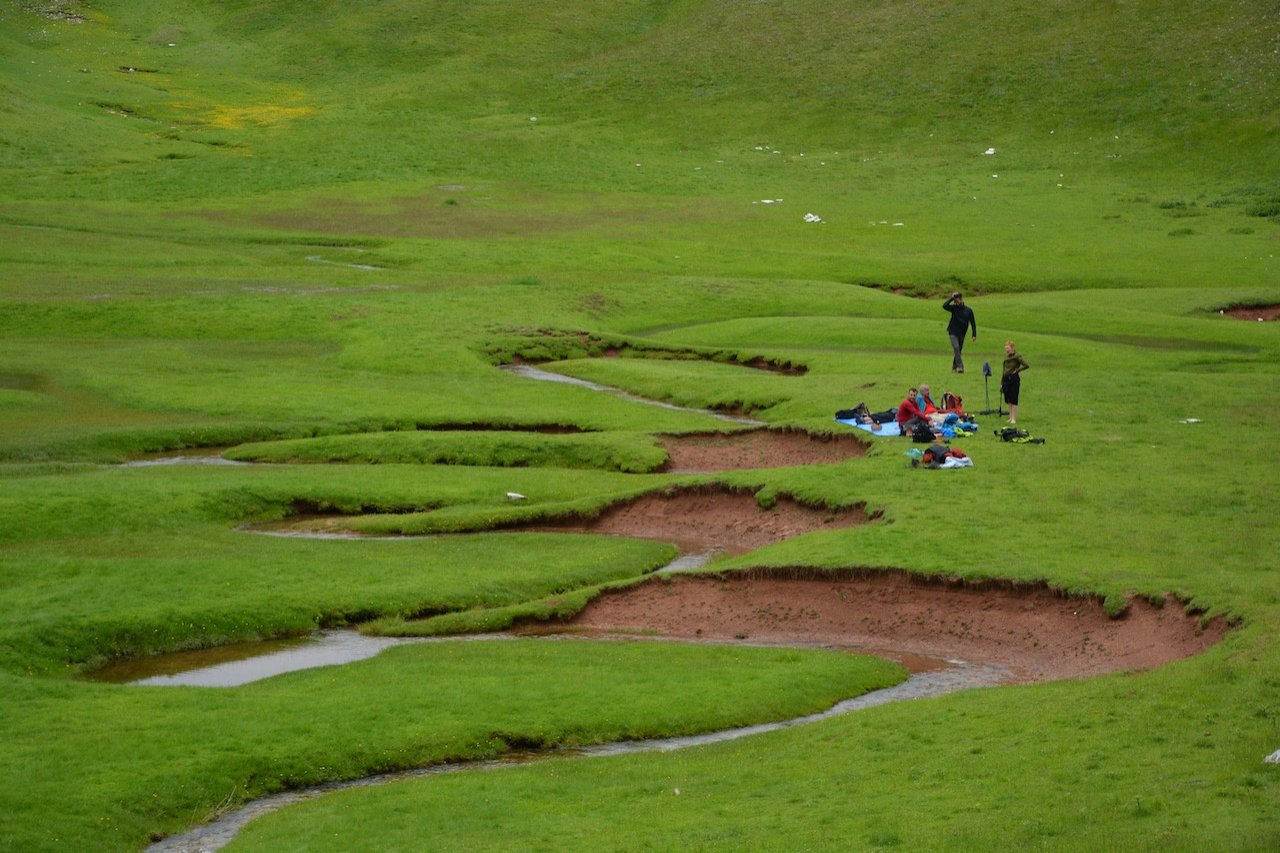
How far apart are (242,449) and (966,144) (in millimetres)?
89731

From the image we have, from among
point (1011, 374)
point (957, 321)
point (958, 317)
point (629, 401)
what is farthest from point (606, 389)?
point (1011, 374)

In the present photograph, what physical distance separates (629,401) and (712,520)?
1607 centimetres

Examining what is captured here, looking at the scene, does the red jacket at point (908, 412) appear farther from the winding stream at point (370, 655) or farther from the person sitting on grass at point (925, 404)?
the winding stream at point (370, 655)

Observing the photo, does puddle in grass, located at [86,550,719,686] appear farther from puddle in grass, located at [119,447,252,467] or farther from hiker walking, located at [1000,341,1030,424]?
hiker walking, located at [1000,341,1030,424]

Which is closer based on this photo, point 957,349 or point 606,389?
point 957,349

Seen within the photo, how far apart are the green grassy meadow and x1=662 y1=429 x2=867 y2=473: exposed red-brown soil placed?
974 millimetres

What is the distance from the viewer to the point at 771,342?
6931 centimetres

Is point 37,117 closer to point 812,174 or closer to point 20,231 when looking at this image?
point 20,231

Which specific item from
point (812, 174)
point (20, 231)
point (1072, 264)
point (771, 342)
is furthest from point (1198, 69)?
point (20, 231)

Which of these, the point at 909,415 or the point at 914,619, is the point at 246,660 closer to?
the point at 914,619

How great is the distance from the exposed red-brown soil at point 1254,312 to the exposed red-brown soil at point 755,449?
33941 mm

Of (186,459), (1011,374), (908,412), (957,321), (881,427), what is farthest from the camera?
(957,321)

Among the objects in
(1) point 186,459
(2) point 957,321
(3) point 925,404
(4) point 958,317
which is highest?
(4) point 958,317

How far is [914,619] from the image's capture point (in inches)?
1352
